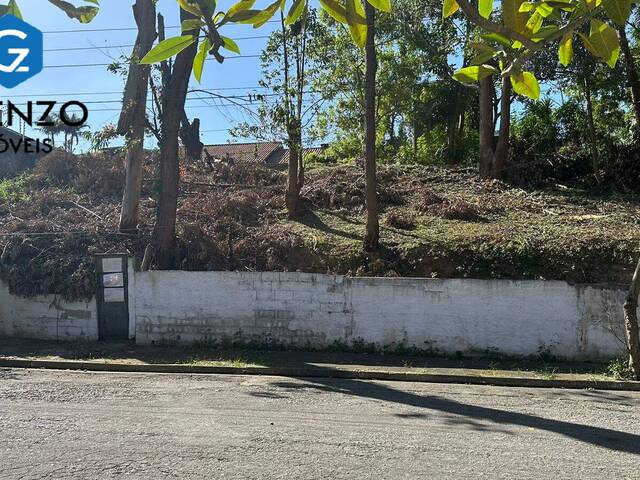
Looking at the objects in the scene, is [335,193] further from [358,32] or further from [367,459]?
[358,32]

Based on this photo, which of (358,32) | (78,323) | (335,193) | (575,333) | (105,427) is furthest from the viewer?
(335,193)

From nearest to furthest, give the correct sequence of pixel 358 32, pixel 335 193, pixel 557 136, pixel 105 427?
pixel 358 32, pixel 105 427, pixel 335 193, pixel 557 136

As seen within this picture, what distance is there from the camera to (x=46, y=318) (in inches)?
539

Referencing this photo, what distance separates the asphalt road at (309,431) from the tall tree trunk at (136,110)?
6392 millimetres

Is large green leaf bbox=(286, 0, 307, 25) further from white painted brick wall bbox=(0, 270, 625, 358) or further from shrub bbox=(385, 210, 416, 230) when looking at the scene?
shrub bbox=(385, 210, 416, 230)

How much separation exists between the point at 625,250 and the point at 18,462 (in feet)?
38.0

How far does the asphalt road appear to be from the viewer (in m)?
5.09

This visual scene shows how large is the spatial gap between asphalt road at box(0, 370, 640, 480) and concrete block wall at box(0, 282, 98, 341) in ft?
12.9

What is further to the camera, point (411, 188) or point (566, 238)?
point (411, 188)

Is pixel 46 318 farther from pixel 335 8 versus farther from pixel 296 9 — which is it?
pixel 335 8

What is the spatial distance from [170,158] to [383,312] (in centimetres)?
626

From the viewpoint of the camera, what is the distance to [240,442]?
5.88 meters

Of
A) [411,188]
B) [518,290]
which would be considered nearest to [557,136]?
[411,188]

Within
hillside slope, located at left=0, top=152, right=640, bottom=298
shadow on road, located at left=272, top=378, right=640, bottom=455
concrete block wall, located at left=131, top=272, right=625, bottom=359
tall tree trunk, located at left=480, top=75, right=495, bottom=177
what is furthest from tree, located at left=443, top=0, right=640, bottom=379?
tall tree trunk, located at left=480, top=75, right=495, bottom=177
